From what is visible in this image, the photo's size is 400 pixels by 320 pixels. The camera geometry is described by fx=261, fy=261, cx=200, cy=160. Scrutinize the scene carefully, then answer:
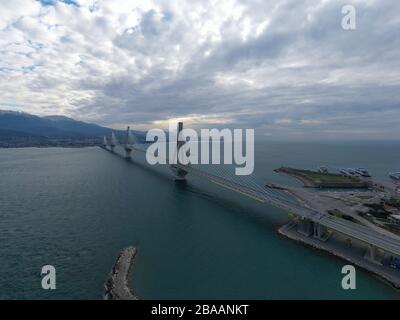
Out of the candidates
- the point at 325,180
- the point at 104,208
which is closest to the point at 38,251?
the point at 104,208

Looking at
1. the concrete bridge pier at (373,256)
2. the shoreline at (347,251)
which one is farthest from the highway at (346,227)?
the shoreline at (347,251)

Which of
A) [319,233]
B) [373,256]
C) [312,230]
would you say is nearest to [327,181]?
[312,230]

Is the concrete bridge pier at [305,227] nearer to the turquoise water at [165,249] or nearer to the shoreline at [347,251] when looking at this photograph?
the shoreline at [347,251]

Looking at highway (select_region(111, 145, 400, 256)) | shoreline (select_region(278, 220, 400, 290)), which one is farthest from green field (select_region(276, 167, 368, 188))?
shoreline (select_region(278, 220, 400, 290))

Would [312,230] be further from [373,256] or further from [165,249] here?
[165,249]

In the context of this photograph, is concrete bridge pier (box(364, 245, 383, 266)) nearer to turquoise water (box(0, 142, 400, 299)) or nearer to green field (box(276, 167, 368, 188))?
turquoise water (box(0, 142, 400, 299))

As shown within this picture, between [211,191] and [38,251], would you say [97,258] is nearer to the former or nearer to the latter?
[38,251]
